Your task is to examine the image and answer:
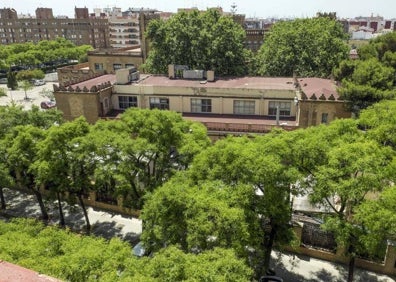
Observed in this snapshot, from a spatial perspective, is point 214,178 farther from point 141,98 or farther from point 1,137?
point 141,98

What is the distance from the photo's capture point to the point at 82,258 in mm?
13172

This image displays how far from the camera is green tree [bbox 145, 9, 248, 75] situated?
47.5 m

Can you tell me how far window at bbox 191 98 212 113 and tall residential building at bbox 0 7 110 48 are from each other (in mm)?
103159

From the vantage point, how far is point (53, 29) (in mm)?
135125

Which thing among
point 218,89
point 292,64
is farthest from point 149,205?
point 292,64

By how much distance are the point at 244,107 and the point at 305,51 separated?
1421 centimetres

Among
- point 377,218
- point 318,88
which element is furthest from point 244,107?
point 377,218

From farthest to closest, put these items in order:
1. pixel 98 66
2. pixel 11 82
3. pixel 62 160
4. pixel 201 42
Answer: pixel 11 82, pixel 98 66, pixel 201 42, pixel 62 160

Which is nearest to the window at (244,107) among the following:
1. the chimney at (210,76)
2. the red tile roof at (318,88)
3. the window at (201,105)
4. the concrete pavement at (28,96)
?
the window at (201,105)

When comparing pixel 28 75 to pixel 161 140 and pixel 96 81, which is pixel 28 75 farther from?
pixel 161 140

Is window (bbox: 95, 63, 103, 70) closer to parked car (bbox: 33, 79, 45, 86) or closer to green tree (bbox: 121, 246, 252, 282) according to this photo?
parked car (bbox: 33, 79, 45, 86)

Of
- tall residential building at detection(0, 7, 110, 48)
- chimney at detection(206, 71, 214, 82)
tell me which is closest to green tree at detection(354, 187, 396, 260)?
chimney at detection(206, 71, 214, 82)

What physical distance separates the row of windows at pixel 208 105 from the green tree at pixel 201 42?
1022cm

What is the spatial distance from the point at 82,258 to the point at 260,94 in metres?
29.0
